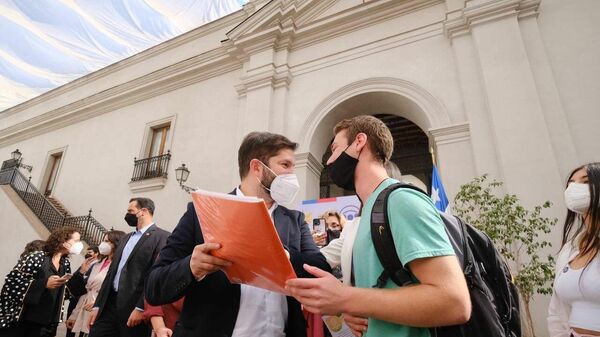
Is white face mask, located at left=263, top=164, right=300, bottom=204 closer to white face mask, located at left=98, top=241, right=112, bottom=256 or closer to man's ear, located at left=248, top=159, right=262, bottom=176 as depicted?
man's ear, located at left=248, top=159, right=262, bottom=176

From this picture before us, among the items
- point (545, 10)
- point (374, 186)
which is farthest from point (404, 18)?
point (374, 186)

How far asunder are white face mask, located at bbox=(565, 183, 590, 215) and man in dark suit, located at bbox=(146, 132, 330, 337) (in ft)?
6.90

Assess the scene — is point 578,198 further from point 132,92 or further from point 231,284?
point 132,92

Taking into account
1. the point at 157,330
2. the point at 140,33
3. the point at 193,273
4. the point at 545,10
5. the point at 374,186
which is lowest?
the point at 157,330

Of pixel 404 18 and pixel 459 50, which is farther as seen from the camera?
pixel 404 18

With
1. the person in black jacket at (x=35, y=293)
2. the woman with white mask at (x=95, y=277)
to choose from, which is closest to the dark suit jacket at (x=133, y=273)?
the person in black jacket at (x=35, y=293)

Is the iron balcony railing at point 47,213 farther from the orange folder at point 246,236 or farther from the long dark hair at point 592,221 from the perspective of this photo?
the long dark hair at point 592,221

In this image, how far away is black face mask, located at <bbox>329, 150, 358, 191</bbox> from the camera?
1.50 metres

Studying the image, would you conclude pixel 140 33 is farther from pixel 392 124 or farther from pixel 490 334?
pixel 490 334

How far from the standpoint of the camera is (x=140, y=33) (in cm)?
1305

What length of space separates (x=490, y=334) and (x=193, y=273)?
44.1 inches

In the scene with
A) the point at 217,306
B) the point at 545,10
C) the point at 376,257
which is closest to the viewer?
the point at 376,257

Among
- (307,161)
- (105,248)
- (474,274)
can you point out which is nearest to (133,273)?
(105,248)

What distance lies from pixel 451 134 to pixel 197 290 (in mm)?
5877
